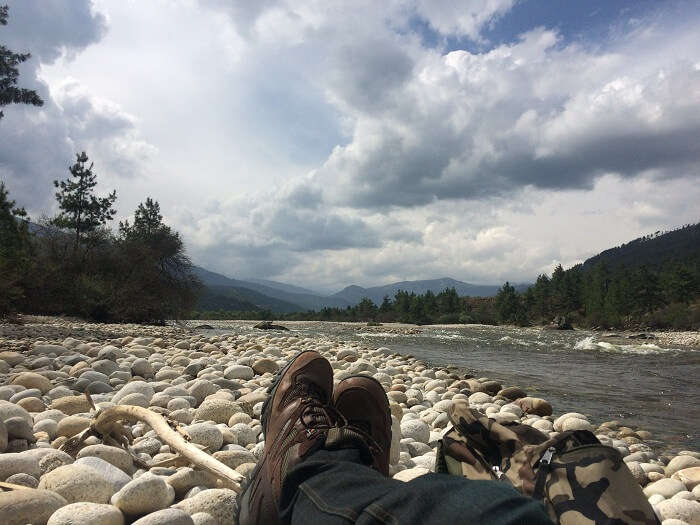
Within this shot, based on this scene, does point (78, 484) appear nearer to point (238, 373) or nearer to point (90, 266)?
point (238, 373)

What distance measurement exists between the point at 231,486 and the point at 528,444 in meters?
1.12

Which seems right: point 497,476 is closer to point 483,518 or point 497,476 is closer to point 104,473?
point 483,518

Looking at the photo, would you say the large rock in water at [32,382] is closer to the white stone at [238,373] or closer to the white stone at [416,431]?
the white stone at [238,373]

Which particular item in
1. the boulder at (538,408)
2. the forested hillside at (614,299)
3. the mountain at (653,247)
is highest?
the mountain at (653,247)

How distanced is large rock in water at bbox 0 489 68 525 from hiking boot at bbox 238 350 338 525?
576 millimetres

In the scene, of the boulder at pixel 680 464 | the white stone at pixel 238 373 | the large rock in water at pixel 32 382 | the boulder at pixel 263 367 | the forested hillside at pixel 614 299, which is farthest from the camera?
the forested hillside at pixel 614 299

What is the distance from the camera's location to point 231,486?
171cm

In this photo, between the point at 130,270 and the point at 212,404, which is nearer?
the point at 212,404

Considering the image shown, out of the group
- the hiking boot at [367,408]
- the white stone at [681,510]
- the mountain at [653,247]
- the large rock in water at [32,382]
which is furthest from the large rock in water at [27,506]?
the mountain at [653,247]

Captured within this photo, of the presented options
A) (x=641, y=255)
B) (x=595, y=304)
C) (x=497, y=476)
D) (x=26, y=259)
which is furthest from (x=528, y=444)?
(x=641, y=255)

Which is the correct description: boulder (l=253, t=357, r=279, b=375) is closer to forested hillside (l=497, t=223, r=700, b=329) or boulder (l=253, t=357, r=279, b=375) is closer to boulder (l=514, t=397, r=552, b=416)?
boulder (l=514, t=397, r=552, b=416)

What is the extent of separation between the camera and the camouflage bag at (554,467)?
113cm

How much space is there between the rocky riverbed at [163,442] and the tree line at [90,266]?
9696 mm

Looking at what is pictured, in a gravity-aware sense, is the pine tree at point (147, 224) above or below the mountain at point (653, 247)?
below
